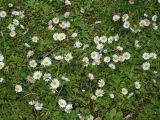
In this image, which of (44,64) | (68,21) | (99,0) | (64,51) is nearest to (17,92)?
(44,64)

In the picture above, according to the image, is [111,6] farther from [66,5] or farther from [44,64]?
[44,64]

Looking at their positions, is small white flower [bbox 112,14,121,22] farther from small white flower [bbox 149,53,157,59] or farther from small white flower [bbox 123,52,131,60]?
small white flower [bbox 149,53,157,59]

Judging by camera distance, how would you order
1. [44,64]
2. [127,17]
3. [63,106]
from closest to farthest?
[63,106] < [44,64] < [127,17]

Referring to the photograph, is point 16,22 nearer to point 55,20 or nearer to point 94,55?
point 55,20

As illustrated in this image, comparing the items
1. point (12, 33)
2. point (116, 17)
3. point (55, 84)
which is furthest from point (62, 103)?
point (116, 17)

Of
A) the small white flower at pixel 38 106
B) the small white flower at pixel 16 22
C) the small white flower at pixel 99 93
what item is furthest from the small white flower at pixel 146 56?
the small white flower at pixel 16 22

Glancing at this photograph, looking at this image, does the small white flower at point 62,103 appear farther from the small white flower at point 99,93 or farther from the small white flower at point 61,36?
the small white flower at point 61,36

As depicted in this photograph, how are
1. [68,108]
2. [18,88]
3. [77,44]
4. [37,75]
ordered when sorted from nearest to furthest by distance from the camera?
[68,108] → [18,88] → [37,75] → [77,44]

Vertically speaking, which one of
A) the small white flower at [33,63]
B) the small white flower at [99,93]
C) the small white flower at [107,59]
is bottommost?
the small white flower at [99,93]
